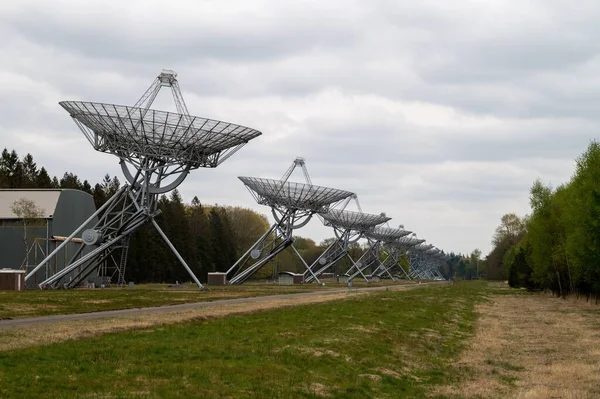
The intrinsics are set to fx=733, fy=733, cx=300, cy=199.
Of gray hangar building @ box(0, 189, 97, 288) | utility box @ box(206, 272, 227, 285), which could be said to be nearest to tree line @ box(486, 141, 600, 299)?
utility box @ box(206, 272, 227, 285)

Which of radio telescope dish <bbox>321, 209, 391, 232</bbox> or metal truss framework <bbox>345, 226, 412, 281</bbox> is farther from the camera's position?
metal truss framework <bbox>345, 226, 412, 281</bbox>

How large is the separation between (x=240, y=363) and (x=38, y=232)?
67264 mm

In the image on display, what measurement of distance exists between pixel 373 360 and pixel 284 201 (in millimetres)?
73049

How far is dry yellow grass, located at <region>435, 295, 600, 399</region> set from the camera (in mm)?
19641

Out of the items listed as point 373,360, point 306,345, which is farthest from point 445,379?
point 306,345

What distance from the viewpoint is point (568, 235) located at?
6462 centimetres

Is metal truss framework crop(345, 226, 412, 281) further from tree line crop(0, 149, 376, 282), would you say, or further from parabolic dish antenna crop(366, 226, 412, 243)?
tree line crop(0, 149, 376, 282)

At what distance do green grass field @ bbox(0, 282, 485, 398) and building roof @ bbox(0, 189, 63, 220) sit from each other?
184ft

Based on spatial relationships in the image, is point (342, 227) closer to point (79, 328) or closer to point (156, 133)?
point (156, 133)

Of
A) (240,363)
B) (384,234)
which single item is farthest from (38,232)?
(384,234)

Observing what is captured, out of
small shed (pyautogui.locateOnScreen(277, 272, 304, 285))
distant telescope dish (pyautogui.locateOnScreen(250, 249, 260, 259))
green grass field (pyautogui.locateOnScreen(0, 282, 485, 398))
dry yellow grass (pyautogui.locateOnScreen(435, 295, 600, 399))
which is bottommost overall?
dry yellow grass (pyautogui.locateOnScreen(435, 295, 600, 399))

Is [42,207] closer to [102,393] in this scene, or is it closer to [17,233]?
[17,233]

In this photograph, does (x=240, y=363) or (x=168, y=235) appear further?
(x=168, y=235)

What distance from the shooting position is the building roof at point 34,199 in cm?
8186
